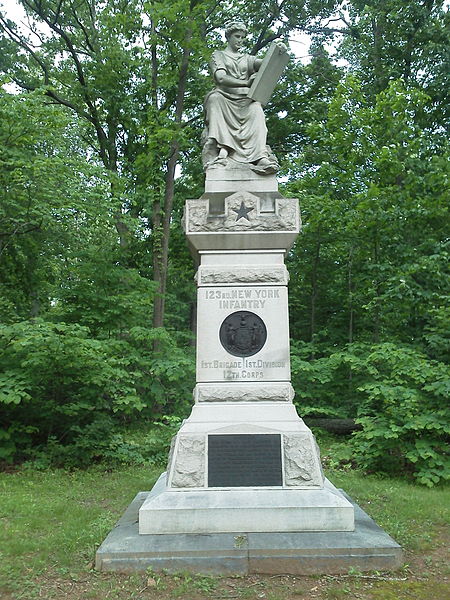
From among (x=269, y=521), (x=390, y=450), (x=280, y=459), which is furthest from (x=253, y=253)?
(x=390, y=450)

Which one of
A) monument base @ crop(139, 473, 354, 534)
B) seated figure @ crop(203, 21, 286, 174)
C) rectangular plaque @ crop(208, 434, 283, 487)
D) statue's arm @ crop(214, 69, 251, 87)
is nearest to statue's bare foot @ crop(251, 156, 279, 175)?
seated figure @ crop(203, 21, 286, 174)

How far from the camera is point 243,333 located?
5.60 meters

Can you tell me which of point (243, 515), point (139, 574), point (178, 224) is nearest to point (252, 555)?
point (243, 515)

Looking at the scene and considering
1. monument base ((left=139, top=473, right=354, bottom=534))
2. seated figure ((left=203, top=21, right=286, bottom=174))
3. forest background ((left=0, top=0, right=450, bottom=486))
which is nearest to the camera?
monument base ((left=139, top=473, right=354, bottom=534))

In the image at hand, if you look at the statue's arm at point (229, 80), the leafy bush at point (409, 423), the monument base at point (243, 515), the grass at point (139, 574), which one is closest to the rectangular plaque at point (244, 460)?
the monument base at point (243, 515)

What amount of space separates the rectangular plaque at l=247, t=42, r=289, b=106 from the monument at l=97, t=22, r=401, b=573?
1cm

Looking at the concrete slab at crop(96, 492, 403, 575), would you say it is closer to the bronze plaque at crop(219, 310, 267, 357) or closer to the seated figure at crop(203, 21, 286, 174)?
the bronze plaque at crop(219, 310, 267, 357)

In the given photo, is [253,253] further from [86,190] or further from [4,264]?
[4,264]

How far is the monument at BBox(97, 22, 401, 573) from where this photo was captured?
4.32 metres

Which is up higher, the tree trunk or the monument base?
the tree trunk

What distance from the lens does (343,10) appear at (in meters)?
16.4

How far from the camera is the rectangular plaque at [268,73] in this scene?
609 centimetres

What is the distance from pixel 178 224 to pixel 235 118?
32.2 feet

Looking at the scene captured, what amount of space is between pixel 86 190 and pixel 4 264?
2665mm
